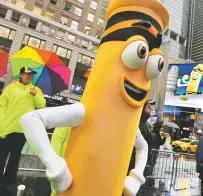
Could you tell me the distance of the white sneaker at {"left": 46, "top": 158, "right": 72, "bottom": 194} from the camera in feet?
4.79

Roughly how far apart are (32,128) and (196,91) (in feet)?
88.8

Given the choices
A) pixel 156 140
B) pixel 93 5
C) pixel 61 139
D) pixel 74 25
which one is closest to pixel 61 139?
pixel 61 139

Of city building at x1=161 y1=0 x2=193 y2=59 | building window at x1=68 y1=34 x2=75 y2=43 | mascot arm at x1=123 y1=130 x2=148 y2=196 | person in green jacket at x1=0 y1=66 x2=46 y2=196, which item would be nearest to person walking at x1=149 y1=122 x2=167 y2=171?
person in green jacket at x1=0 y1=66 x2=46 y2=196

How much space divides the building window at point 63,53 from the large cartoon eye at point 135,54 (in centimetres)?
3364

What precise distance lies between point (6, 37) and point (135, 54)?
1287 inches

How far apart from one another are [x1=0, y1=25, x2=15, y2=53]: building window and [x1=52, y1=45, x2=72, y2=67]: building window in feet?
19.3

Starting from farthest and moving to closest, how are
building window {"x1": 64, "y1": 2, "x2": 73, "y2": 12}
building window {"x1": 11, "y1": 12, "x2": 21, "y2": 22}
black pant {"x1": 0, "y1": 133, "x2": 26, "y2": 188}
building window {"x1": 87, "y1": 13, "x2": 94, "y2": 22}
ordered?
building window {"x1": 87, "y1": 13, "x2": 94, "y2": 22} < building window {"x1": 64, "y1": 2, "x2": 73, "y2": 12} < building window {"x1": 11, "y1": 12, "x2": 21, "y2": 22} < black pant {"x1": 0, "y1": 133, "x2": 26, "y2": 188}

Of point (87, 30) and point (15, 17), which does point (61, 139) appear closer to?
point (15, 17)

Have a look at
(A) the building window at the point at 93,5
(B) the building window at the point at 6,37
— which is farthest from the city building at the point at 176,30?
(B) the building window at the point at 6,37

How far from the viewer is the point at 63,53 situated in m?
35.1

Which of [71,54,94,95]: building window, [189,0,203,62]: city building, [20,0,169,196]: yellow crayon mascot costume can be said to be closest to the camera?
[20,0,169,196]: yellow crayon mascot costume

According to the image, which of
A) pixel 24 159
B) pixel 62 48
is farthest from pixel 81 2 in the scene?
pixel 24 159

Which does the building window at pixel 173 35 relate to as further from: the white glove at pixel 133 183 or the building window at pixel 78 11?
the white glove at pixel 133 183

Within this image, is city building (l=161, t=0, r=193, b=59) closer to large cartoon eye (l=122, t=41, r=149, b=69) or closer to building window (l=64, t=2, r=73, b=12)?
building window (l=64, t=2, r=73, b=12)
